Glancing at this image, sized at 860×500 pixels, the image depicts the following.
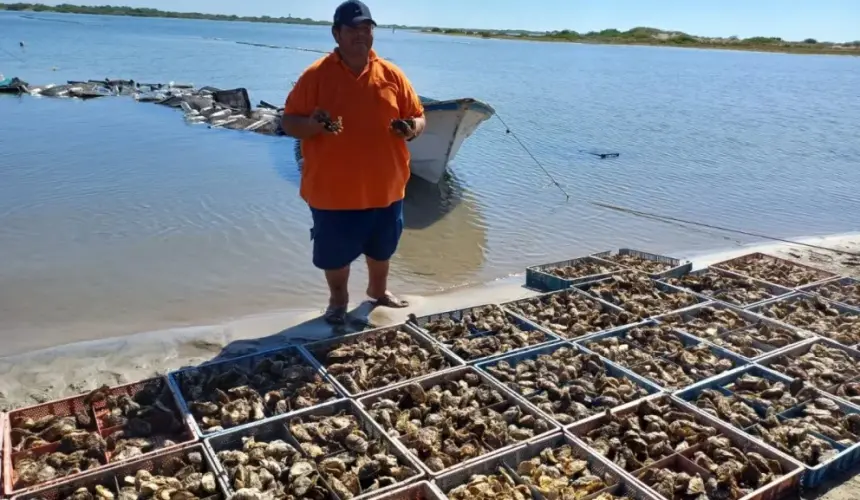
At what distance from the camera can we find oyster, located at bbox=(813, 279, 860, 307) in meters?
6.11

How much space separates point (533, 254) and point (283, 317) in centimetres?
402

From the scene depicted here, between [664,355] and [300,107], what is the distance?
10.1 feet

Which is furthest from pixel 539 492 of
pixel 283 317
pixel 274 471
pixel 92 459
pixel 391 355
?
pixel 283 317

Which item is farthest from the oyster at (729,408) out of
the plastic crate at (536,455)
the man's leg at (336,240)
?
the man's leg at (336,240)

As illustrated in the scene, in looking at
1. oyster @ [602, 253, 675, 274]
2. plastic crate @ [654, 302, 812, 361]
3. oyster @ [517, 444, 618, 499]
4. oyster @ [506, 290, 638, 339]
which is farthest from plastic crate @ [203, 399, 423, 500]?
oyster @ [602, 253, 675, 274]

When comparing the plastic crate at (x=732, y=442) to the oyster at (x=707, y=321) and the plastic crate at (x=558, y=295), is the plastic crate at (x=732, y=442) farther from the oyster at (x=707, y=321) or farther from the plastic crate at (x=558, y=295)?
the oyster at (x=707, y=321)

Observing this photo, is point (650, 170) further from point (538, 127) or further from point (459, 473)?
point (459, 473)

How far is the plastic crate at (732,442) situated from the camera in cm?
334

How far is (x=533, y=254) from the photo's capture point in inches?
359

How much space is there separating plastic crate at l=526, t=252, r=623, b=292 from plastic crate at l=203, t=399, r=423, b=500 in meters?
3.12

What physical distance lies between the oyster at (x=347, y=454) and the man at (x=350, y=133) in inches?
64.6

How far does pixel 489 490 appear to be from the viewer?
3.27 m

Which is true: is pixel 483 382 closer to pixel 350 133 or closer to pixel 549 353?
pixel 549 353

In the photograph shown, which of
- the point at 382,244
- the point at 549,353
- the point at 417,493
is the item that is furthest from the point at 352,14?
the point at 417,493
